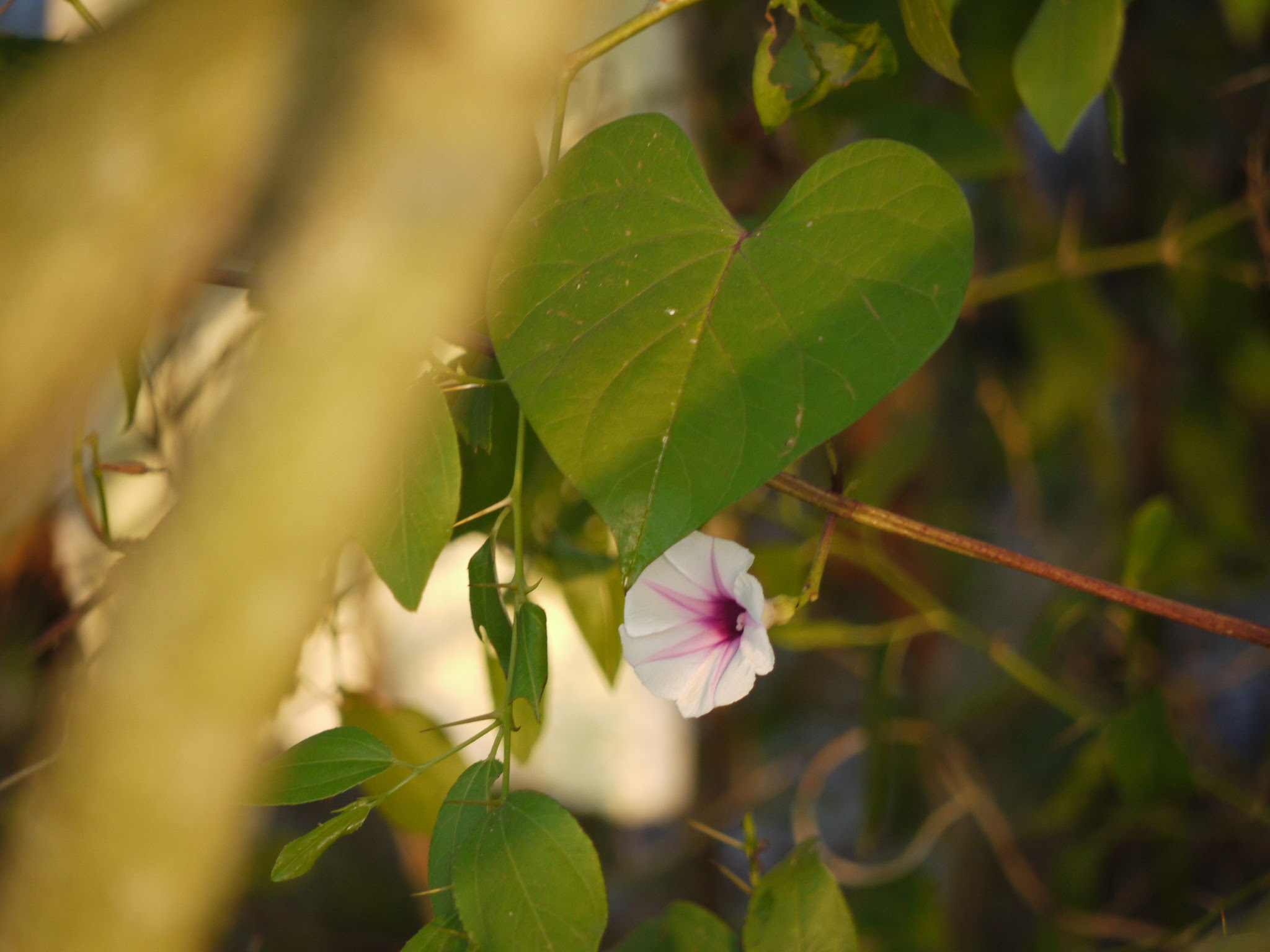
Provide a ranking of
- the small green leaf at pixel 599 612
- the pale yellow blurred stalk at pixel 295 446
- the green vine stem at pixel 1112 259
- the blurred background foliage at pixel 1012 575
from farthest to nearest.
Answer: the green vine stem at pixel 1112 259, the blurred background foliage at pixel 1012 575, the small green leaf at pixel 599 612, the pale yellow blurred stalk at pixel 295 446

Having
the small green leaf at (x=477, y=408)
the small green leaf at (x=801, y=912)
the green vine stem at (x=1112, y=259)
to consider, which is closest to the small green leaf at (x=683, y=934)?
the small green leaf at (x=801, y=912)

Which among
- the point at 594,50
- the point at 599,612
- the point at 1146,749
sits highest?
the point at 594,50

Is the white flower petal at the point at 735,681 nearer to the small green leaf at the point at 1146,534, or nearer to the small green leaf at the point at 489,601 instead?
the small green leaf at the point at 489,601

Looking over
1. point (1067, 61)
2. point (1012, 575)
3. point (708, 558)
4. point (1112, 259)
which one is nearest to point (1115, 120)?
point (1067, 61)

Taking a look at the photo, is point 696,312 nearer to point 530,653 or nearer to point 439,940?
point 530,653

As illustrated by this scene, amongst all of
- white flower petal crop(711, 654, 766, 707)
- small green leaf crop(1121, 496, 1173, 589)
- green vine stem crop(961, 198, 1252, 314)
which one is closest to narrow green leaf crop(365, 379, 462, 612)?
white flower petal crop(711, 654, 766, 707)

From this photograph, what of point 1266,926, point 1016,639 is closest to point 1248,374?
point 1016,639
